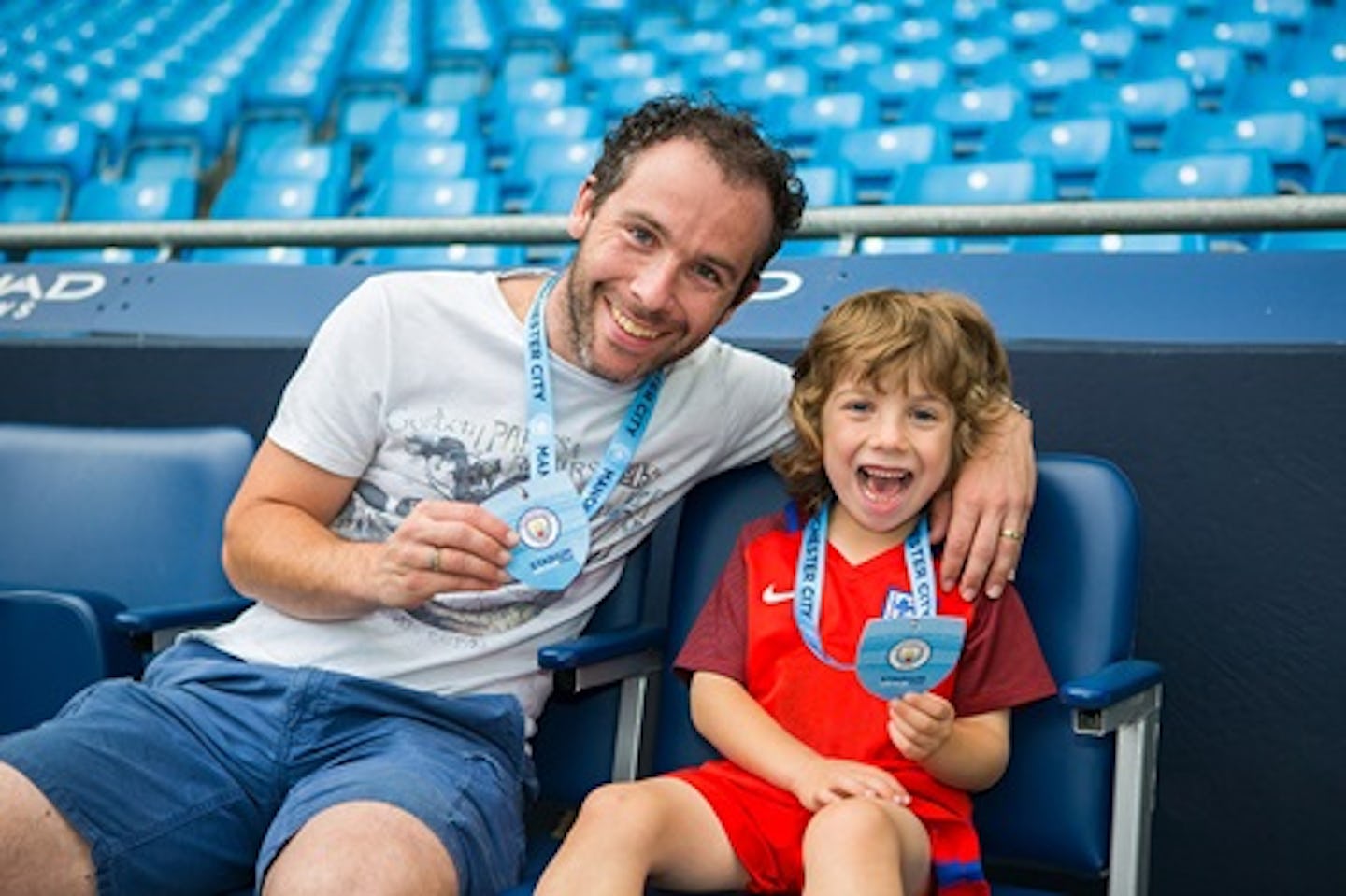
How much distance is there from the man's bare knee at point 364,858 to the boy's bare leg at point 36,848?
0.20 metres

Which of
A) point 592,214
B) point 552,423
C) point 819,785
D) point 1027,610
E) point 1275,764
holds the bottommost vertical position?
point 1275,764

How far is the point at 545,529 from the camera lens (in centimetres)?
173

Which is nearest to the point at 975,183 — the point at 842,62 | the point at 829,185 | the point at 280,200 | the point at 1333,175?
the point at 829,185

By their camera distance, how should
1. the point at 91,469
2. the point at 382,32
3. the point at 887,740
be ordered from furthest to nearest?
the point at 382,32, the point at 91,469, the point at 887,740

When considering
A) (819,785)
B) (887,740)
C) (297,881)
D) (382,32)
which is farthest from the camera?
(382,32)

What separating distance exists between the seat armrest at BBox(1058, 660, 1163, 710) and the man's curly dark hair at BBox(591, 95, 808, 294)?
1.94ft

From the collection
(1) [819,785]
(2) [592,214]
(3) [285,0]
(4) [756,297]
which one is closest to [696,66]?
(3) [285,0]

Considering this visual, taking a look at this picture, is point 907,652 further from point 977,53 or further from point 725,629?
point 977,53

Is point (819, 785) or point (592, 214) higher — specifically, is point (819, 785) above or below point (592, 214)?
below

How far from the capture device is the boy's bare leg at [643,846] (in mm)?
1460

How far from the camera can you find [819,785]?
1.59 metres

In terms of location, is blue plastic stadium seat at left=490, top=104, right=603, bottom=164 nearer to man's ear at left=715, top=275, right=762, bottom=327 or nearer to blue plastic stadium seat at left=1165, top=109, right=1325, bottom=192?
blue plastic stadium seat at left=1165, top=109, right=1325, bottom=192

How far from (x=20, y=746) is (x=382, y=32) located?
20.3 ft

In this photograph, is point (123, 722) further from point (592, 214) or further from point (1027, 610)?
point (1027, 610)
